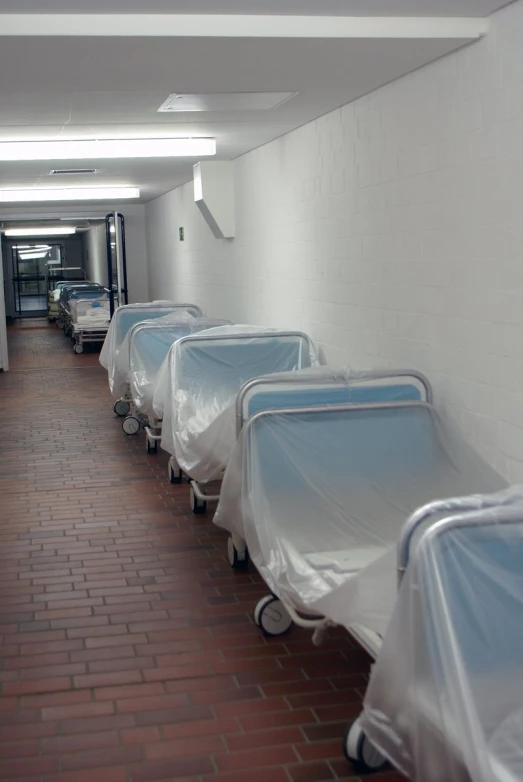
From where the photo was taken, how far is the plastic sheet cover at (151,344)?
734cm

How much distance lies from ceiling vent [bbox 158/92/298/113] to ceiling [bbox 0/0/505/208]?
75mm

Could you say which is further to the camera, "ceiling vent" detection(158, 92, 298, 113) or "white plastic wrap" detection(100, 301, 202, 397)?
"white plastic wrap" detection(100, 301, 202, 397)

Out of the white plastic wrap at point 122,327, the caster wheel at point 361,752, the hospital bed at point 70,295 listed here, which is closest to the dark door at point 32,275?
the hospital bed at point 70,295

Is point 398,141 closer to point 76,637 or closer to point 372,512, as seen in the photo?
point 372,512

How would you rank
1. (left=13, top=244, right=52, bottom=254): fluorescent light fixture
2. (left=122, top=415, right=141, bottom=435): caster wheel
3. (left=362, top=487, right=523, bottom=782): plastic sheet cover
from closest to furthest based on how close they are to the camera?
(left=362, top=487, right=523, bottom=782): plastic sheet cover → (left=122, top=415, right=141, bottom=435): caster wheel → (left=13, top=244, right=52, bottom=254): fluorescent light fixture

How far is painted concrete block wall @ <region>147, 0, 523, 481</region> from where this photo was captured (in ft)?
12.1

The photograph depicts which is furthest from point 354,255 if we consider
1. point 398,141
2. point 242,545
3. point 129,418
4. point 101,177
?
point 101,177

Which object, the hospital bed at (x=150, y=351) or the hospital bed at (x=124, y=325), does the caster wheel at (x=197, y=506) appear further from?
the hospital bed at (x=124, y=325)

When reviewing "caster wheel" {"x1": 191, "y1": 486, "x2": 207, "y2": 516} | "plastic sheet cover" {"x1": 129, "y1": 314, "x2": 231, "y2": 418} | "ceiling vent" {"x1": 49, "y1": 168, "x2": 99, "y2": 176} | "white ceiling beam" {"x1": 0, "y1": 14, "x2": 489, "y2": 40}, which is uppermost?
"white ceiling beam" {"x1": 0, "y1": 14, "x2": 489, "y2": 40}

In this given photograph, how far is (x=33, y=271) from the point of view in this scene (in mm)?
27656

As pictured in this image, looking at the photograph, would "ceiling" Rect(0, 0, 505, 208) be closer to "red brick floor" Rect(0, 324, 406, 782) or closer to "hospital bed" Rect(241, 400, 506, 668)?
"hospital bed" Rect(241, 400, 506, 668)

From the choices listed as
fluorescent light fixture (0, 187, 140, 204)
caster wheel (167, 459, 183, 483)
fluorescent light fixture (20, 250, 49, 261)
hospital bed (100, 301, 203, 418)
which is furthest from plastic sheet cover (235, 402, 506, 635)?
fluorescent light fixture (20, 250, 49, 261)

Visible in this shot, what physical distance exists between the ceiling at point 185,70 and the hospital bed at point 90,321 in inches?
360

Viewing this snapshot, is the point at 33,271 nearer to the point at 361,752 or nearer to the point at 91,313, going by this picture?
the point at 91,313
